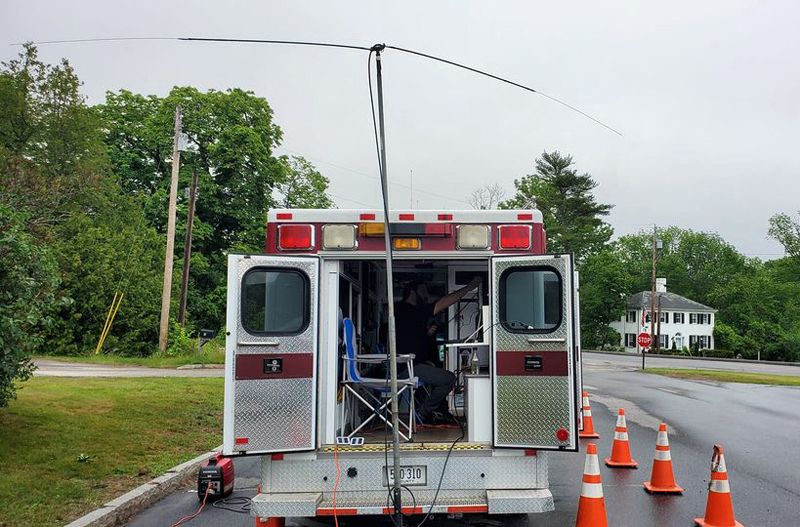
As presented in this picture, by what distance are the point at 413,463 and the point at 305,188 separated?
40.4 m

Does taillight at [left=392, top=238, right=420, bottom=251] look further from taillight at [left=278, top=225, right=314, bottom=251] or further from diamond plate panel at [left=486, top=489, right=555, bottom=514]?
diamond plate panel at [left=486, top=489, right=555, bottom=514]

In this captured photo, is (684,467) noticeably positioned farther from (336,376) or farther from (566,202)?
(566,202)

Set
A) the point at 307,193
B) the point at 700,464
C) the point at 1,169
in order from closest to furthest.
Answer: the point at 700,464 < the point at 1,169 < the point at 307,193

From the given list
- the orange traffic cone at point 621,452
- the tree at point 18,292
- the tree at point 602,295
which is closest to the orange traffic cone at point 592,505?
the orange traffic cone at point 621,452

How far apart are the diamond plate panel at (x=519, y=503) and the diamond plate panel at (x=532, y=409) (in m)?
0.39

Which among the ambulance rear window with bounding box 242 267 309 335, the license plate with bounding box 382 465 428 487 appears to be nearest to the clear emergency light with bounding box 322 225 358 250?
the ambulance rear window with bounding box 242 267 309 335

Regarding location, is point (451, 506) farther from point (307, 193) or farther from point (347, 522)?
point (307, 193)

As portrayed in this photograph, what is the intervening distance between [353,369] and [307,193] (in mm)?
38851

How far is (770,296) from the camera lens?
75.7 meters

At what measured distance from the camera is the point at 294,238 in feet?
18.5

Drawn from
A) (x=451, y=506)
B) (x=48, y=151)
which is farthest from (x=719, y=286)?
(x=451, y=506)

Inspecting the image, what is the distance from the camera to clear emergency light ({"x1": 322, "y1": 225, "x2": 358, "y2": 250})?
223 inches

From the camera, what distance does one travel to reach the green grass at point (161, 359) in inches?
938

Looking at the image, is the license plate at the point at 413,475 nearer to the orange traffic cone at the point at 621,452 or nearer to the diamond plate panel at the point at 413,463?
the diamond plate panel at the point at 413,463
